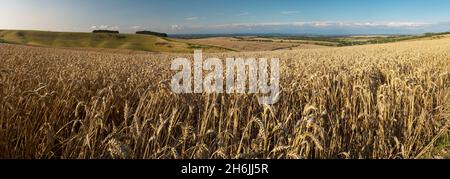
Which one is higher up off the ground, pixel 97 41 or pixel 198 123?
pixel 198 123

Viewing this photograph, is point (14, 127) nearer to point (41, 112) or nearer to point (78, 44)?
point (41, 112)

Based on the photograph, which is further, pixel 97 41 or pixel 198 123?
pixel 97 41

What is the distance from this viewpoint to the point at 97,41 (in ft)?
353

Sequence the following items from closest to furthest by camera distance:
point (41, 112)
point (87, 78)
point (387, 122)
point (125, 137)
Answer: point (125, 137) < point (41, 112) < point (387, 122) < point (87, 78)

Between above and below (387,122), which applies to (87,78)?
above

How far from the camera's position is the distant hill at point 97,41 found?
99250 millimetres

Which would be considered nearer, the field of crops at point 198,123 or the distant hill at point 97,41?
the field of crops at point 198,123

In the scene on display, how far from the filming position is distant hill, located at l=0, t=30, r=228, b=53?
99.2 meters

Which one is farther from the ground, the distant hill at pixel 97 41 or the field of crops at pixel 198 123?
the field of crops at pixel 198 123

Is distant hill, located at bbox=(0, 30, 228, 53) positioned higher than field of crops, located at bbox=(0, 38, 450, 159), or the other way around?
field of crops, located at bbox=(0, 38, 450, 159)
